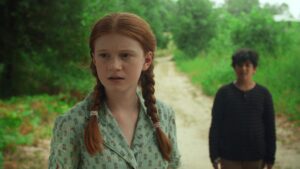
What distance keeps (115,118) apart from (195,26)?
27927mm

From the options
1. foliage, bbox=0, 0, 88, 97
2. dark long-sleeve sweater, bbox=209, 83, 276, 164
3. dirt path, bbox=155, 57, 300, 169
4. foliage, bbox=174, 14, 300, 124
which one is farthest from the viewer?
foliage, bbox=174, 14, 300, 124

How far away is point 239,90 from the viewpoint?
3250 mm

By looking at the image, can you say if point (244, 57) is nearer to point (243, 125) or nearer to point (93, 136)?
point (243, 125)

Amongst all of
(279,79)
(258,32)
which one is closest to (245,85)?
(279,79)

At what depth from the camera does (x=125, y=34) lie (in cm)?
150

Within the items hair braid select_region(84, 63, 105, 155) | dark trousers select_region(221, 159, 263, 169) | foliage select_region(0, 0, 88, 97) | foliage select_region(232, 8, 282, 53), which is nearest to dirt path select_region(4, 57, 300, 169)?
foliage select_region(0, 0, 88, 97)

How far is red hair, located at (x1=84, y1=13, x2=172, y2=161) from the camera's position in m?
1.45

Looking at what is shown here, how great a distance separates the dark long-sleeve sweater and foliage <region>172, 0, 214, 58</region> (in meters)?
25.6

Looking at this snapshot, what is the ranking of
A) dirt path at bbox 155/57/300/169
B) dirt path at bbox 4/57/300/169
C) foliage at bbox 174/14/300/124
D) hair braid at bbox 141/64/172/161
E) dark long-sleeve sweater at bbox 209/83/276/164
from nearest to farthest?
hair braid at bbox 141/64/172/161
dark long-sleeve sweater at bbox 209/83/276/164
dirt path at bbox 4/57/300/169
dirt path at bbox 155/57/300/169
foliage at bbox 174/14/300/124

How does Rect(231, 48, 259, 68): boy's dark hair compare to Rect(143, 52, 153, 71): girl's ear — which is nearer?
Rect(143, 52, 153, 71): girl's ear

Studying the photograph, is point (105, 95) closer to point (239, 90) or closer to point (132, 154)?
point (132, 154)

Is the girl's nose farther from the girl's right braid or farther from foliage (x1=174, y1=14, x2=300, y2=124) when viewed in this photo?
foliage (x1=174, y1=14, x2=300, y2=124)

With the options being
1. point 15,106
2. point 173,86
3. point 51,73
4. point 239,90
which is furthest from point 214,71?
point 239,90

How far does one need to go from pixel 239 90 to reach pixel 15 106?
6.30m
